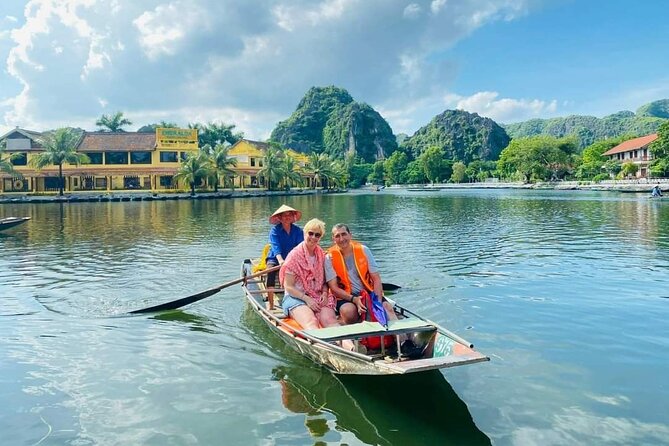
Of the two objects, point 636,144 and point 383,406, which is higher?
point 636,144

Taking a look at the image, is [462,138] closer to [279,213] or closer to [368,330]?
[279,213]

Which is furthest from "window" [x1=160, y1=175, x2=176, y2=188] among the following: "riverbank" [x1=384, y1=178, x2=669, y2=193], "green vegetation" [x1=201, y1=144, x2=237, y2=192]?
"riverbank" [x1=384, y1=178, x2=669, y2=193]

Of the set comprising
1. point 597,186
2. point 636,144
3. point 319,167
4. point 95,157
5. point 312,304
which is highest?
point 636,144

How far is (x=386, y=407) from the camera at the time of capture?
6.02 m

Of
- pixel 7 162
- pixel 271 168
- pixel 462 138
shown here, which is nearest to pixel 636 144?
pixel 271 168

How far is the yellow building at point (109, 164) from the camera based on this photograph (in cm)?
6681

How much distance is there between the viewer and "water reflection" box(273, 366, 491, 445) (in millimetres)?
5477

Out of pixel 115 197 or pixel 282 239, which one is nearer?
pixel 282 239

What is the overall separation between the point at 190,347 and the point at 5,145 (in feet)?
238

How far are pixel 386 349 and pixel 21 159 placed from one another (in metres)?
73.1

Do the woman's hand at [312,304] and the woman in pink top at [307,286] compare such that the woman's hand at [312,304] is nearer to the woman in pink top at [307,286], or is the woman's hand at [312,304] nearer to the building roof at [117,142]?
the woman in pink top at [307,286]

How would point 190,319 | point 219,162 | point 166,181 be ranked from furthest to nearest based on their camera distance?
1. point 166,181
2. point 219,162
3. point 190,319

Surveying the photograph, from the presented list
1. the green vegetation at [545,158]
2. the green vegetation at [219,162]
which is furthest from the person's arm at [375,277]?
the green vegetation at [545,158]

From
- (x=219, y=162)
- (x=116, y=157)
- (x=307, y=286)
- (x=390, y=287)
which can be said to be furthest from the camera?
(x=116, y=157)
